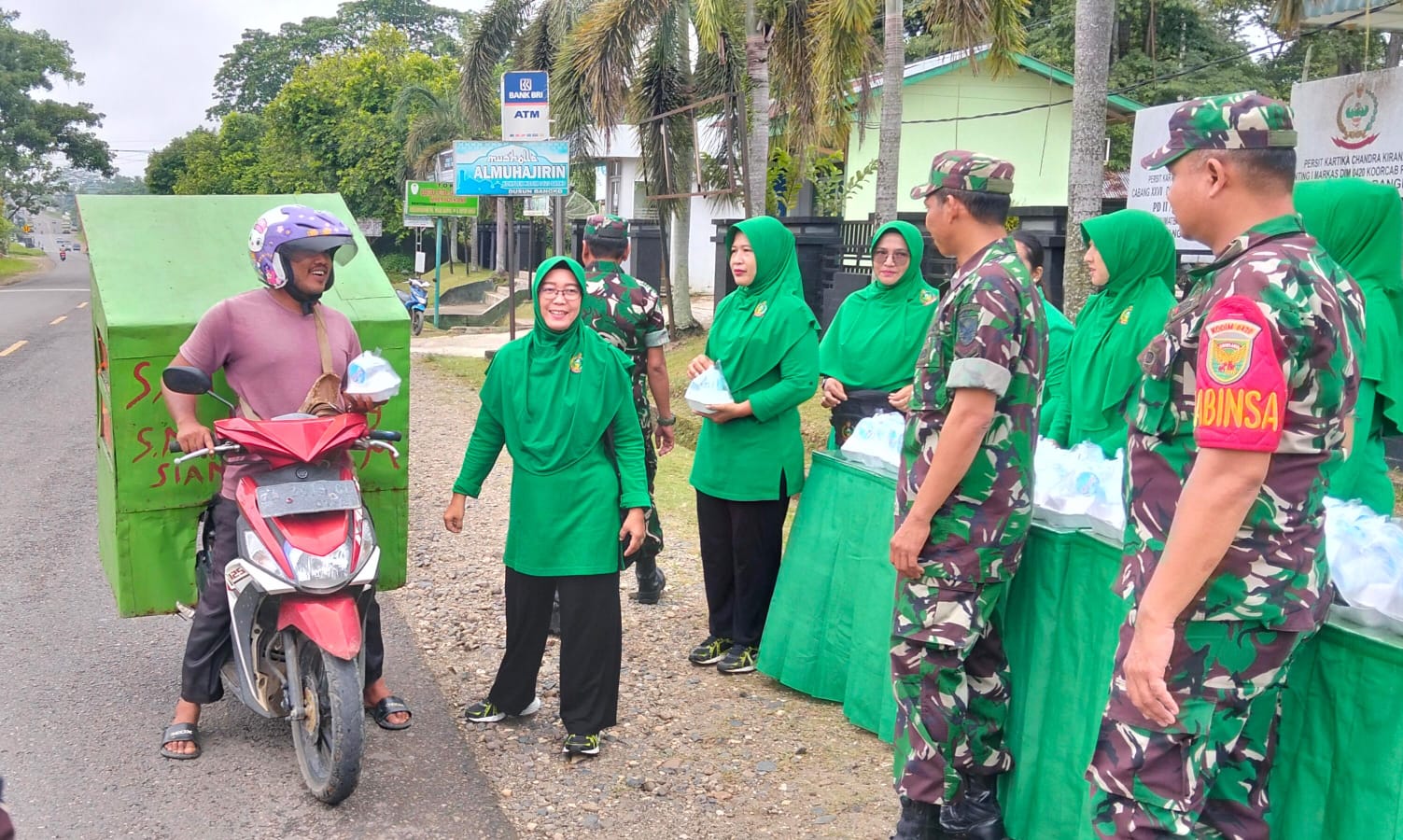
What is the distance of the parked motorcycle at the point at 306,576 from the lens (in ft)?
12.1

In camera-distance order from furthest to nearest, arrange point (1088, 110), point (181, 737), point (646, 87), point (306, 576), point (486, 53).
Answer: point (486, 53) → point (646, 87) → point (1088, 110) → point (181, 737) → point (306, 576)

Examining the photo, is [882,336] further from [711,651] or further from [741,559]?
[711,651]

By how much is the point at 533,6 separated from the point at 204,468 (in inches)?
773

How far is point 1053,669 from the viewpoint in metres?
3.44

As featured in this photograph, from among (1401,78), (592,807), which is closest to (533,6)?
(1401,78)

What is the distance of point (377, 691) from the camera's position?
179 inches

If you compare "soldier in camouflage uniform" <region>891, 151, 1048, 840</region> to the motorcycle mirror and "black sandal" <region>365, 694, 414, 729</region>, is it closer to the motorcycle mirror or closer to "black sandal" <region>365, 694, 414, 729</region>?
"black sandal" <region>365, 694, 414, 729</region>

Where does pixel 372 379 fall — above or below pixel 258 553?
above

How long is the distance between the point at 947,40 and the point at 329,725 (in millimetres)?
9611

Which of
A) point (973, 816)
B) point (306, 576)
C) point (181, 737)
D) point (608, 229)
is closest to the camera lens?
point (973, 816)

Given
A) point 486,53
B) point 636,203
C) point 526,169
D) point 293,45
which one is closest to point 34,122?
point 293,45

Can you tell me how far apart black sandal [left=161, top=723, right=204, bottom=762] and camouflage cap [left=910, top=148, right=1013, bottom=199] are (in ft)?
10.0

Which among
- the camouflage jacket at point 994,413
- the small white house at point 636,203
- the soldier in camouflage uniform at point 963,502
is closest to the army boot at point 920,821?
the soldier in camouflage uniform at point 963,502

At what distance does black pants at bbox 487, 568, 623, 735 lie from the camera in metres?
4.20
